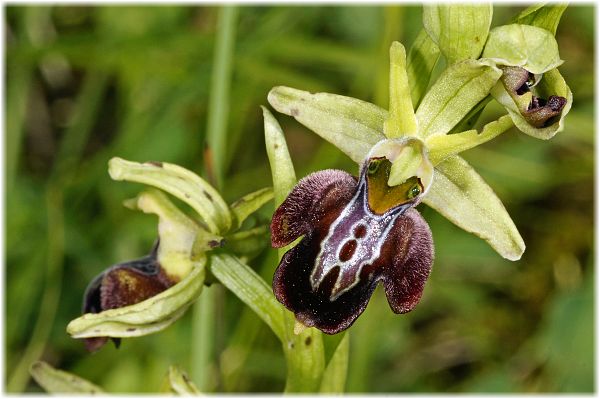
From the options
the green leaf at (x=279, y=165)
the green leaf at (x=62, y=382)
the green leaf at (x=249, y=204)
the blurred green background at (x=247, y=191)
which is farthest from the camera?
the blurred green background at (x=247, y=191)

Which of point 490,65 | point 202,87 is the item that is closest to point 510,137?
point 202,87

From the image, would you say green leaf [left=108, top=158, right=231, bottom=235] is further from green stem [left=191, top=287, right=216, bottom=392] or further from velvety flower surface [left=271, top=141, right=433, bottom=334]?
green stem [left=191, top=287, right=216, bottom=392]

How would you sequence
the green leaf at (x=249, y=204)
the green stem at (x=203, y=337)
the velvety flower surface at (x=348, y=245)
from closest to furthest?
the velvety flower surface at (x=348, y=245) < the green leaf at (x=249, y=204) < the green stem at (x=203, y=337)

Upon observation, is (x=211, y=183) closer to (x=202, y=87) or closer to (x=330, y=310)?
(x=330, y=310)

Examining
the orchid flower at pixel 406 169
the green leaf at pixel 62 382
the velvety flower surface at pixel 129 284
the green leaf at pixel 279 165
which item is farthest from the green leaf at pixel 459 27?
the green leaf at pixel 62 382

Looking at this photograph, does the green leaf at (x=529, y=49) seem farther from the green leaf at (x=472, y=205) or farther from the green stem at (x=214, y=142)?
the green stem at (x=214, y=142)

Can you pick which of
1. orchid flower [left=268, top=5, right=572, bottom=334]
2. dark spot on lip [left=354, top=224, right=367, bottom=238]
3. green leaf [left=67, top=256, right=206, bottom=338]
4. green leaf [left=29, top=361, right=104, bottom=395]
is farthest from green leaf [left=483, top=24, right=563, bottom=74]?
green leaf [left=29, top=361, right=104, bottom=395]
